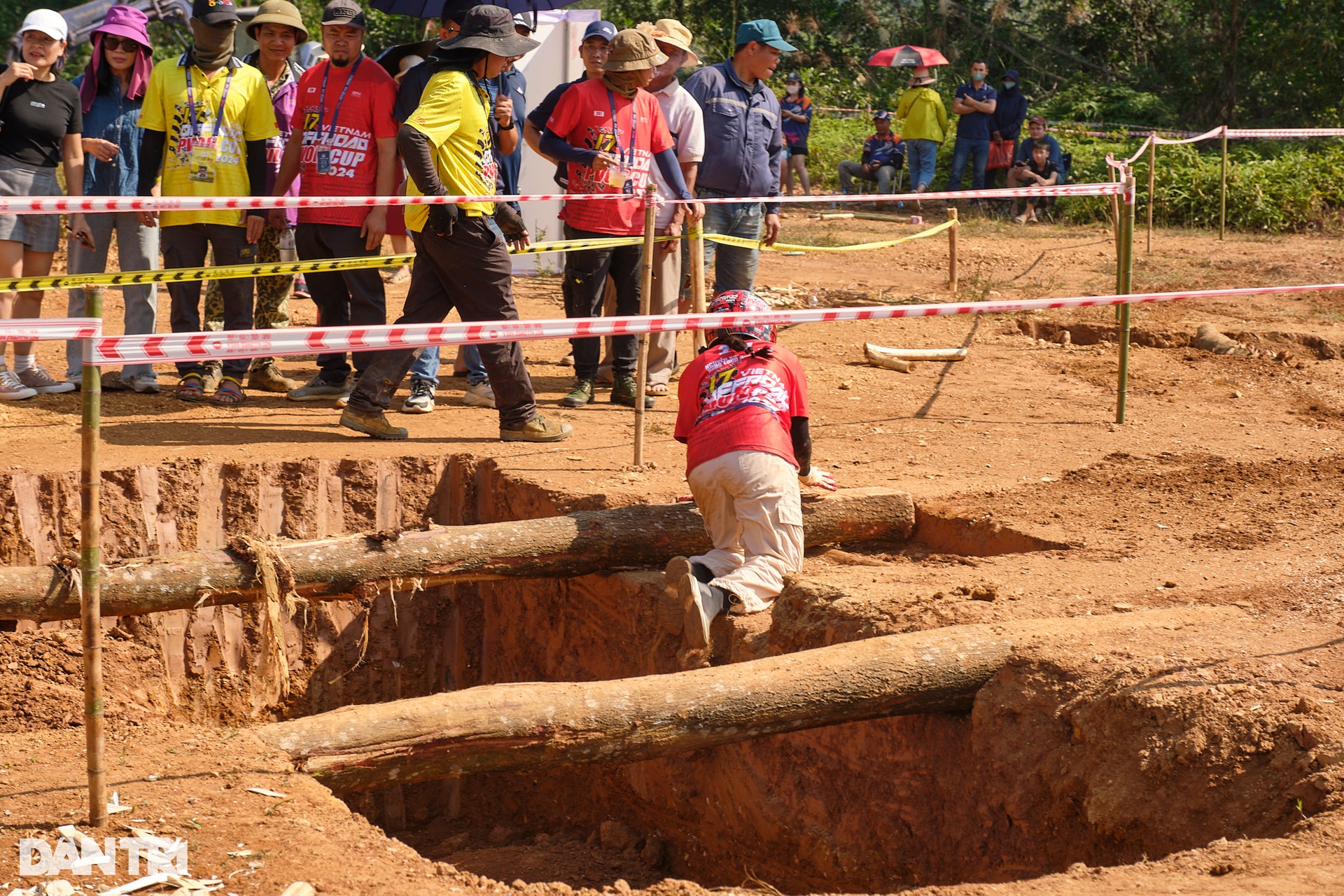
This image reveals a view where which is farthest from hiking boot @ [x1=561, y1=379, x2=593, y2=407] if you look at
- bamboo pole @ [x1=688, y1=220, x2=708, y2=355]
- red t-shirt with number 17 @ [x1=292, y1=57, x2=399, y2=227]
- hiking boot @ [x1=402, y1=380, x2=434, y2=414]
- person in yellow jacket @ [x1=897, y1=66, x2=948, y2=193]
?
person in yellow jacket @ [x1=897, y1=66, x2=948, y2=193]

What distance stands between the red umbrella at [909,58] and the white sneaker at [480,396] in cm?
1282

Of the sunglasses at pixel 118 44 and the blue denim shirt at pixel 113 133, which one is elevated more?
the sunglasses at pixel 118 44

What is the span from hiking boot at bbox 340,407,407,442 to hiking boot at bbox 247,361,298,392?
4.13 ft

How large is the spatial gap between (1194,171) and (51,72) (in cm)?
1382

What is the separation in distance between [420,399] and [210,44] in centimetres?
226

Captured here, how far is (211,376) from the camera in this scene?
313 inches

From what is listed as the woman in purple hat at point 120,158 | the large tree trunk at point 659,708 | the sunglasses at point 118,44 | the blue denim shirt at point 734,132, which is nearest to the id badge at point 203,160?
the woman in purple hat at point 120,158

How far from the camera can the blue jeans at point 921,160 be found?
17375 millimetres

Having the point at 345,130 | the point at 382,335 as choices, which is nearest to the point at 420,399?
the point at 345,130

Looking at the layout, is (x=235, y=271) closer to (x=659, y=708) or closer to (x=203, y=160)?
(x=203, y=160)

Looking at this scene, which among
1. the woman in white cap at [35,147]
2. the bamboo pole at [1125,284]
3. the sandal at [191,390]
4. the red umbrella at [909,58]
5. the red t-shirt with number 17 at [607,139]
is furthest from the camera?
the red umbrella at [909,58]

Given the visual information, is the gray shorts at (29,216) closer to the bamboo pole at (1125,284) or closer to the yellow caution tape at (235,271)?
the yellow caution tape at (235,271)

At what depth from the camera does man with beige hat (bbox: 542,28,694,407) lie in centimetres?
734

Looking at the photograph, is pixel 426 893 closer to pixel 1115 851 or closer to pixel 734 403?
pixel 1115 851
